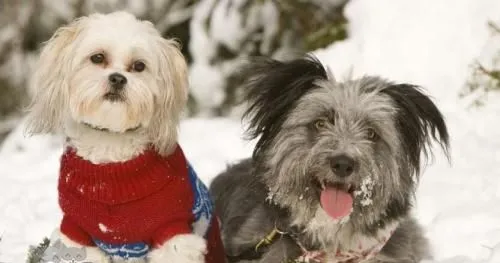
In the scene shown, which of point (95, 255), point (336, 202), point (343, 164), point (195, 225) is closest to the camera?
point (343, 164)

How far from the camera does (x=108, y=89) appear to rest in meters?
3.35

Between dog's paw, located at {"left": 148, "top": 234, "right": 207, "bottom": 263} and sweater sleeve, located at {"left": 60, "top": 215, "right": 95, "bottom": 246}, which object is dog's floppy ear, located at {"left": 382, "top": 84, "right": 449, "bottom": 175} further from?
sweater sleeve, located at {"left": 60, "top": 215, "right": 95, "bottom": 246}

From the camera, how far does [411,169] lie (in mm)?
3605

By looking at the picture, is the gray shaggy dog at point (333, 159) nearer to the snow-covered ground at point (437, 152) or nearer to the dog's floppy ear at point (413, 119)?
the dog's floppy ear at point (413, 119)

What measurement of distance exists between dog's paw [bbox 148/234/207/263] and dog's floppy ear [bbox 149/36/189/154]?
38 cm

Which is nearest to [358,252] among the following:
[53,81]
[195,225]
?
[195,225]

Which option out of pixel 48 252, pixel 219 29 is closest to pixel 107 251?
pixel 48 252

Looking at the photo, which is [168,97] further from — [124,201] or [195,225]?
[195,225]

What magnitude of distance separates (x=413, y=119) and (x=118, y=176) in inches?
50.6

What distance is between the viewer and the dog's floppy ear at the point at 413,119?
358 centimetres

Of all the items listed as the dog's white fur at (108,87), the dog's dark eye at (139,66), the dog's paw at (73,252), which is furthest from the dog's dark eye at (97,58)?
the dog's paw at (73,252)

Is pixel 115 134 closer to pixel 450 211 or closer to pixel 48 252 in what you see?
pixel 48 252

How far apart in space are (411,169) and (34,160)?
341cm

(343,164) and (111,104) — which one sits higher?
(111,104)
